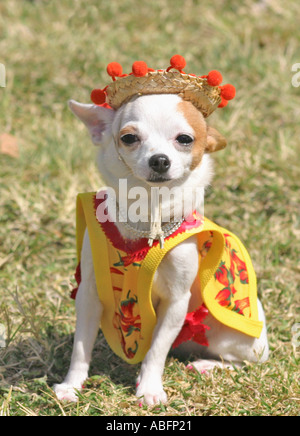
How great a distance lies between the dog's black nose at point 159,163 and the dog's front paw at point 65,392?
107 centimetres

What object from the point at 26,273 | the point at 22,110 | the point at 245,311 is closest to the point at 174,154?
the point at 245,311

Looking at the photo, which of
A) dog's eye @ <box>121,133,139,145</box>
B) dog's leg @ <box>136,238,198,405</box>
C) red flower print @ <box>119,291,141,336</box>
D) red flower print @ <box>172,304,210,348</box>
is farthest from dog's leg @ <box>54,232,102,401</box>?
dog's eye @ <box>121,133,139,145</box>

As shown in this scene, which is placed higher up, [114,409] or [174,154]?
[174,154]

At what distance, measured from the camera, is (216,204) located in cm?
438

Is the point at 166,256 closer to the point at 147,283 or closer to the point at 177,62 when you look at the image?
the point at 147,283

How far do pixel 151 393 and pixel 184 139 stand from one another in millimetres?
1100

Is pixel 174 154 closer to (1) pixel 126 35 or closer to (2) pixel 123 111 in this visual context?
(2) pixel 123 111

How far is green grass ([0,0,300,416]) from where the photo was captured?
282 centimetres

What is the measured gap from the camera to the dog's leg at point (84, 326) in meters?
2.72

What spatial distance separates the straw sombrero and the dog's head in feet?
0.10

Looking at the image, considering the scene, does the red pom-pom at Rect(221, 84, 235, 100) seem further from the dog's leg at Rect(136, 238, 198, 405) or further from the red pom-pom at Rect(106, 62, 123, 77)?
the dog's leg at Rect(136, 238, 198, 405)

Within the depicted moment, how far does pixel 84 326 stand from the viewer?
9.02 ft

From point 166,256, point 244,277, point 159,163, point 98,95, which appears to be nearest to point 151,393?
point 166,256

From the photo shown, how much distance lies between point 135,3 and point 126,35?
569 mm
